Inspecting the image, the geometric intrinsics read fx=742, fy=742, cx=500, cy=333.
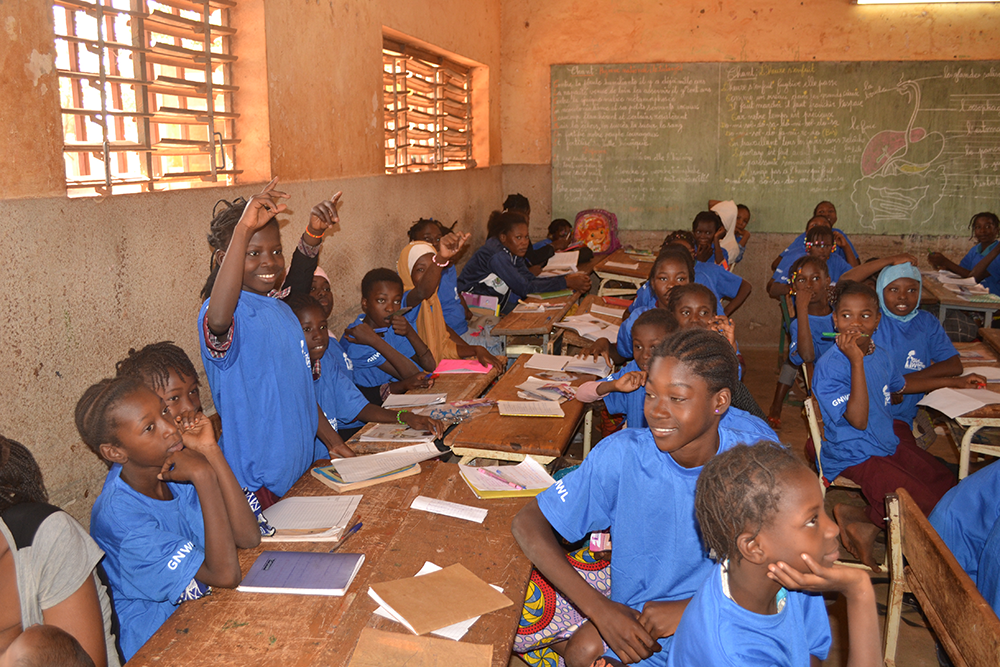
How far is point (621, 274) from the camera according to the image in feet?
19.8

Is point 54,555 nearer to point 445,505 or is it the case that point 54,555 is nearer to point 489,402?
point 445,505

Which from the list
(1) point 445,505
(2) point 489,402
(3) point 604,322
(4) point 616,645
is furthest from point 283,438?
(3) point 604,322

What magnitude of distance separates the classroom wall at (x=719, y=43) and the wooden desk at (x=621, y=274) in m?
1.05

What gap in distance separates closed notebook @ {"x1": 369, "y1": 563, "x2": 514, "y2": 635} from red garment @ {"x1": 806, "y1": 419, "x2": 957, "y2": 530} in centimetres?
175

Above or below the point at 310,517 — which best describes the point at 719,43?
above

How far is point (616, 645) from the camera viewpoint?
64.6 inches

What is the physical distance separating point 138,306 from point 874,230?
6655mm

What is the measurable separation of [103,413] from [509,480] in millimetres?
1079

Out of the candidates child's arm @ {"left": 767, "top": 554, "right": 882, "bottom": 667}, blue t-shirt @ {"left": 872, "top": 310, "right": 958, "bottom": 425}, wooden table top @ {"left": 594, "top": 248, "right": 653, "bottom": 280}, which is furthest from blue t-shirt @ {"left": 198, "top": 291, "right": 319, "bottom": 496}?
wooden table top @ {"left": 594, "top": 248, "right": 653, "bottom": 280}

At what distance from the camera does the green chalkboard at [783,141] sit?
22.2 ft

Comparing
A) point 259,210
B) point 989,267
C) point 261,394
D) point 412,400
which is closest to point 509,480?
point 261,394

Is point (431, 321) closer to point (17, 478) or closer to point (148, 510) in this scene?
point (148, 510)

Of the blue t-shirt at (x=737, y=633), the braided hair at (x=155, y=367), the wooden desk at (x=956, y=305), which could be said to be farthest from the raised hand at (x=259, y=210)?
the wooden desk at (x=956, y=305)

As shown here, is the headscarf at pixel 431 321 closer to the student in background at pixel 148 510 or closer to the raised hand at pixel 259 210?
the raised hand at pixel 259 210
